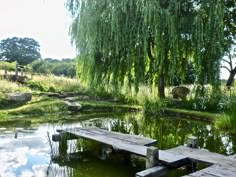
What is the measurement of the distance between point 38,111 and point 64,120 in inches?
81.2

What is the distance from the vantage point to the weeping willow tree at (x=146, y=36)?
7.55 meters

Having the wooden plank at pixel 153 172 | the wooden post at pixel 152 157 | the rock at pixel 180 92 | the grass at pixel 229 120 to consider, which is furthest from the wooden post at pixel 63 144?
the rock at pixel 180 92

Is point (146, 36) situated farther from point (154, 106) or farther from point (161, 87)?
point (154, 106)

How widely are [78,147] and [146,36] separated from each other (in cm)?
304

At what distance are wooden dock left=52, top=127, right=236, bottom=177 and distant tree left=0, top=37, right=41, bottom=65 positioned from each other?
2898 cm

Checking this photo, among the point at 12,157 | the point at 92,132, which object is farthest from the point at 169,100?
the point at 12,157

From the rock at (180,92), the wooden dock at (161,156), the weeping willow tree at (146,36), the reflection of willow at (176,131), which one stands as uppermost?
the weeping willow tree at (146,36)

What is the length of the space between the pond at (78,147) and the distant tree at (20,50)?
79.3ft

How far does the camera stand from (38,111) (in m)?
12.7

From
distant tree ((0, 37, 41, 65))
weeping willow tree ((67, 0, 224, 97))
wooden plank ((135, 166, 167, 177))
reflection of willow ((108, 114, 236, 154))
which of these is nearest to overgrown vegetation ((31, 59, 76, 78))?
distant tree ((0, 37, 41, 65))

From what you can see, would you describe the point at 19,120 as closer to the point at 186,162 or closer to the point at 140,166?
the point at 140,166

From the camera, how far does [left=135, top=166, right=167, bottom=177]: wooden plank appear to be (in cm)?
424

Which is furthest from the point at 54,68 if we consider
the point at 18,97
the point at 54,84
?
the point at 18,97

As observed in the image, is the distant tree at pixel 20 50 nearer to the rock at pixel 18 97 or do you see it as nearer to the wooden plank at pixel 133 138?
the rock at pixel 18 97
